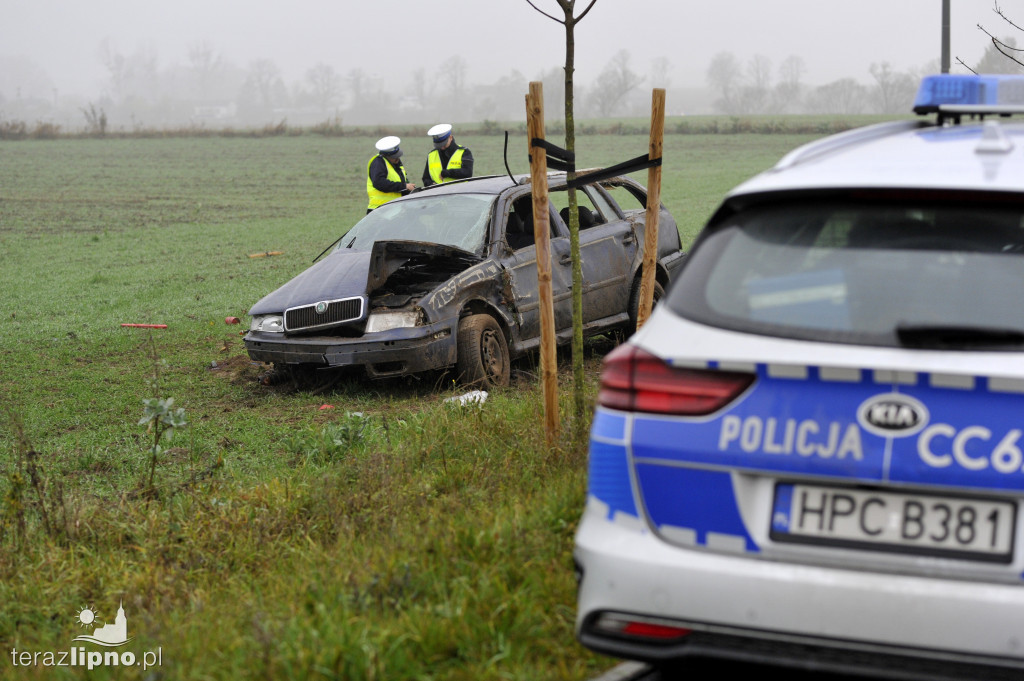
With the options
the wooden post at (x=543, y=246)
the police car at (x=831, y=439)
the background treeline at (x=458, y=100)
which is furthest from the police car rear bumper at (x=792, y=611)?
the background treeline at (x=458, y=100)

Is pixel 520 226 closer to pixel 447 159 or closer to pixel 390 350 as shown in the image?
pixel 390 350

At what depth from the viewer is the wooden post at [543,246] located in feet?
16.8

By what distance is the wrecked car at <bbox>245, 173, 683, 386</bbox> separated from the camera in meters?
7.88

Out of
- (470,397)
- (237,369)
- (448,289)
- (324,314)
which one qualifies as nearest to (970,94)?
(470,397)

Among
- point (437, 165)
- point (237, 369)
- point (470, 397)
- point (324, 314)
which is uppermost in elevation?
point (437, 165)

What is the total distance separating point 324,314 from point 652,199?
3.26 m

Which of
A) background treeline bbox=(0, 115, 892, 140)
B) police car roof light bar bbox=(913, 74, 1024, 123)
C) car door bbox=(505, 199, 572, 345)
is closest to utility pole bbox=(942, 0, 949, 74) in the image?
car door bbox=(505, 199, 572, 345)

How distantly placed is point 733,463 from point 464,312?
5.75 m

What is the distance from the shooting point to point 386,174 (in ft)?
39.8

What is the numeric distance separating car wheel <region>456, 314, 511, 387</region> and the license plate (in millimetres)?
5340

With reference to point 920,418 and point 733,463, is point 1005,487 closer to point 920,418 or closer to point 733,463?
point 920,418

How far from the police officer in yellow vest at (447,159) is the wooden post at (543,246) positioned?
6.76 meters

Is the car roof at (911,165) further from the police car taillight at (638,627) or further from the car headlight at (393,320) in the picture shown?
the car headlight at (393,320)

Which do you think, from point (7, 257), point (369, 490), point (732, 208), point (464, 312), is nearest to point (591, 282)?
point (464, 312)
